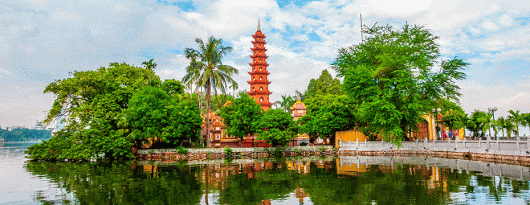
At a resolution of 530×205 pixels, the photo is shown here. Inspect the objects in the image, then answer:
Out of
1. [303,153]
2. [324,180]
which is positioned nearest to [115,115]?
[303,153]

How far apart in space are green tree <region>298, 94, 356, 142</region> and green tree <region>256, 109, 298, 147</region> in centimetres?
167

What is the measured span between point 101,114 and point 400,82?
2518cm

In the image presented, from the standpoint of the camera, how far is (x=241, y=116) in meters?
31.3

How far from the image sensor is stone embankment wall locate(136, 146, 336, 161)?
2936 cm

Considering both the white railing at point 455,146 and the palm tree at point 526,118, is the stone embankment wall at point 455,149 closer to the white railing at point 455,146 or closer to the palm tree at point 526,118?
the white railing at point 455,146

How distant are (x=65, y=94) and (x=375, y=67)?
90.8ft

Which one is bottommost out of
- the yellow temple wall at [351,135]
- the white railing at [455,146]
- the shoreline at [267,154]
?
the shoreline at [267,154]

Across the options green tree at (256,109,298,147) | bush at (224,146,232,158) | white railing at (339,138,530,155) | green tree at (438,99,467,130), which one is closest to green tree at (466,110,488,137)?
green tree at (438,99,467,130)

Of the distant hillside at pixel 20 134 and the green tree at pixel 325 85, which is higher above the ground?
the green tree at pixel 325 85

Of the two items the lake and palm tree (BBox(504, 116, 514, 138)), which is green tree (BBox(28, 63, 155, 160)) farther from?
palm tree (BBox(504, 116, 514, 138))

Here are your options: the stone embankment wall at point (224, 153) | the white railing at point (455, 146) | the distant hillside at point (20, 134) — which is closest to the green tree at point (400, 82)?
the white railing at point (455, 146)

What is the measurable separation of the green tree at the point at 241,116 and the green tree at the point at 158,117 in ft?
10.5

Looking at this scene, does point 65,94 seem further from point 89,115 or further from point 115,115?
point 115,115

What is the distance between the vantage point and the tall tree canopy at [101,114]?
28.1 meters
